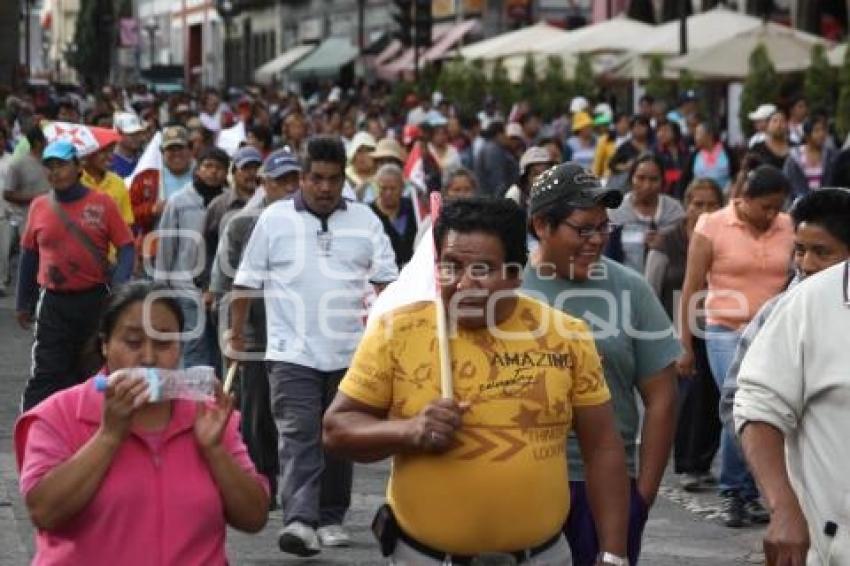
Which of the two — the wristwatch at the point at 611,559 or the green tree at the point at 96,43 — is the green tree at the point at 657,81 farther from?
the green tree at the point at 96,43

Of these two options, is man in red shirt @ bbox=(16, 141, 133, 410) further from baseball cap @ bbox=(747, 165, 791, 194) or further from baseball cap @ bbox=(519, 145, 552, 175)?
baseball cap @ bbox=(747, 165, 791, 194)

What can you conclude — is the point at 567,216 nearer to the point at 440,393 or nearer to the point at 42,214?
the point at 440,393

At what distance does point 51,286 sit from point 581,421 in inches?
262

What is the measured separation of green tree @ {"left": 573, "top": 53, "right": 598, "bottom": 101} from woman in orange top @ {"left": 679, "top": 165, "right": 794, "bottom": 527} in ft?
81.6

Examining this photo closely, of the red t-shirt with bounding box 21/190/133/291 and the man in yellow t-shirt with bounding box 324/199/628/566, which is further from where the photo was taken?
the red t-shirt with bounding box 21/190/133/291

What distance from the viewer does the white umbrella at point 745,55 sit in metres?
30.2

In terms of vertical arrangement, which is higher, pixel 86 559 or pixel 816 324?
pixel 816 324

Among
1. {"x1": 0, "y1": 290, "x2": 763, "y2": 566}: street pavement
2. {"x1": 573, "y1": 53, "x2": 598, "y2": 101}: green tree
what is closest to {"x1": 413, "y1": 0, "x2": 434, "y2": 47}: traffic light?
{"x1": 573, "y1": 53, "x2": 598, "y2": 101}: green tree

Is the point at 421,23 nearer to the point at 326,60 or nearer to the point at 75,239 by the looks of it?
the point at 75,239

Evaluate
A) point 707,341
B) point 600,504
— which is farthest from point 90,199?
point 600,504

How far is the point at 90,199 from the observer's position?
40.4ft

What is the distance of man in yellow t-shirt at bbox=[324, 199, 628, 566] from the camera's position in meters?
5.61

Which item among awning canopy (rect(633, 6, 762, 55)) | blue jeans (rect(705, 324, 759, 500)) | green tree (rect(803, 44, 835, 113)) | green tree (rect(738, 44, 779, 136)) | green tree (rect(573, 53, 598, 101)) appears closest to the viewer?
blue jeans (rect(705, 324, 759, 500))

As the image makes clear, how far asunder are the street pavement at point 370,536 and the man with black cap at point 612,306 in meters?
3.01
